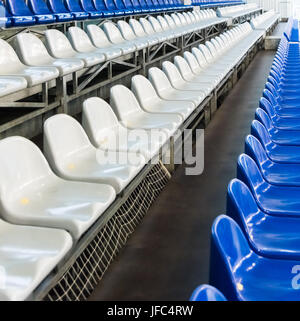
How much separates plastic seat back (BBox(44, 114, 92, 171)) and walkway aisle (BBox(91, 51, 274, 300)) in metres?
0.45

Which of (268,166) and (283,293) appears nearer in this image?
(283,293)

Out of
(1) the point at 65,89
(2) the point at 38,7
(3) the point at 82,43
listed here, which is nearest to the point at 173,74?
(3) the point at 82,43

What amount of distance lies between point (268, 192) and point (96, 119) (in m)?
0.86

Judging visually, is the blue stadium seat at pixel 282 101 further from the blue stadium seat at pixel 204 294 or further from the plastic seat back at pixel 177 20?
the plastic seat back at pixel 177 20

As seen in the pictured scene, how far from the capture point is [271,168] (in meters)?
2.42

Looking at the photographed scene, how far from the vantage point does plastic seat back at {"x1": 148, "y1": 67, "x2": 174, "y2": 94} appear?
3535 millimetres

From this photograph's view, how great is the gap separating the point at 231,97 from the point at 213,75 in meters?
1.01

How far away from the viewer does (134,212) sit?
2410mm

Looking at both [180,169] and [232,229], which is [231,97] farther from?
[232,229]

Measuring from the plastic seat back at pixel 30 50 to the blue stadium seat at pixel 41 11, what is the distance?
1067mm

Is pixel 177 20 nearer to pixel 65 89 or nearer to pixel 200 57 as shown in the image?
pixel 200 57

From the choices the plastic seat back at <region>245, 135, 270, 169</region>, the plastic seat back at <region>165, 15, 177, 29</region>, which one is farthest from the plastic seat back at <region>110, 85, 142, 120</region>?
the plastic seat back at <region>165, 15, 177, 29</region>

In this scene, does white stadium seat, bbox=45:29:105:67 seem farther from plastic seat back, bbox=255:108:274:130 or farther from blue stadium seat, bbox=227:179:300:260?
blue stadium seat, bbox=227:179:300:260
